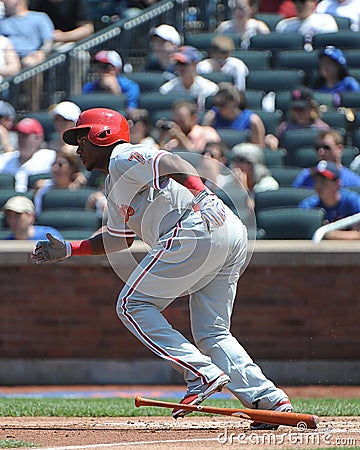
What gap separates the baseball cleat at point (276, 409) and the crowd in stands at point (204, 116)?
3.87 metres

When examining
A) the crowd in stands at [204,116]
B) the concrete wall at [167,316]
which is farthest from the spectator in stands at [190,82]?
the concrete wall at [167,316]

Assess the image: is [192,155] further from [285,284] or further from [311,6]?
[311,6]

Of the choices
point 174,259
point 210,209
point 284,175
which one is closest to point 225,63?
point 284,175

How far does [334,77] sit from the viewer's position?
11.9m

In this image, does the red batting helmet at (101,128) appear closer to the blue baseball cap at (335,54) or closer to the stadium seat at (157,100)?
the stadium seat at (157,100)

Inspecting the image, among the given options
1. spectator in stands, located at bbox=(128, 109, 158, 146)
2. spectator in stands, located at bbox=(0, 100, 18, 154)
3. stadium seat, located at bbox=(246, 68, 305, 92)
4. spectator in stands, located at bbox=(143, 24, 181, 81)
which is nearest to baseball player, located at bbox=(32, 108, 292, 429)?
spectator in stands, located at bbox=(128, 109, 158, 146)

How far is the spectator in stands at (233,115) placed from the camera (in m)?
11.1

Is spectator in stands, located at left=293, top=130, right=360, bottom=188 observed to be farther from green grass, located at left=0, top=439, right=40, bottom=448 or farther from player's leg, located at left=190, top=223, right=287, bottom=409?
green grass, located at left=0, top=439, right=40, bottom=448

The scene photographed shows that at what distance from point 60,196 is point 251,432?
17.2ft

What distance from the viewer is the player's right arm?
20.2 ft

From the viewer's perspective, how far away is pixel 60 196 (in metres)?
10.7

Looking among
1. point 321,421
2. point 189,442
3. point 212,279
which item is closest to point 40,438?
point 189,442

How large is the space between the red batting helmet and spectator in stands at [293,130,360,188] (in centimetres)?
472

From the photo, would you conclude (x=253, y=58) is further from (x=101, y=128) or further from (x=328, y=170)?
(x=101, y=128)
